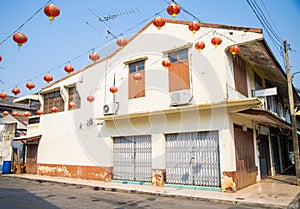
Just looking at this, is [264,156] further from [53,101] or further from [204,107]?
[53,101]

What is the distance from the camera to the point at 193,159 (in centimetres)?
1085

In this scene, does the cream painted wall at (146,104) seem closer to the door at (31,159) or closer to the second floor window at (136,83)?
the second floor window at (136,83)

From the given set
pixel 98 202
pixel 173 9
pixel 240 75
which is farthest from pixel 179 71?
pixel 98 202

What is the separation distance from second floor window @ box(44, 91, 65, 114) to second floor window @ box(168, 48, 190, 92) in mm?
8916

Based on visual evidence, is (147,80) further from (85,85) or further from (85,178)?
(85,178)

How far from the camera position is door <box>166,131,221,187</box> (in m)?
10.4

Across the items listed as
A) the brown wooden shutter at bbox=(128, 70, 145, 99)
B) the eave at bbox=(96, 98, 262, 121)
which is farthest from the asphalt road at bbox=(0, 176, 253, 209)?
the brown wooden shutter at bbox=(128, 70, 145, 99)

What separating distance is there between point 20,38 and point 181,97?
6900mm

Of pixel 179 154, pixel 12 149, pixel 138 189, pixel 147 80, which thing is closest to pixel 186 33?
pixel 147 80

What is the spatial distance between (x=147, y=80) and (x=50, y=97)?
29.8 feet

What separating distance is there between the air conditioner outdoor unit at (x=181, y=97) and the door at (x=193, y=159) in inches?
57.6

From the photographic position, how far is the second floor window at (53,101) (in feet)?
57.1

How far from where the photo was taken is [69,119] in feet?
53.5

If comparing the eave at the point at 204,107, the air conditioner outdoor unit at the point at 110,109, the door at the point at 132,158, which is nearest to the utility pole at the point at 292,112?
the eave at the point at 204,107
